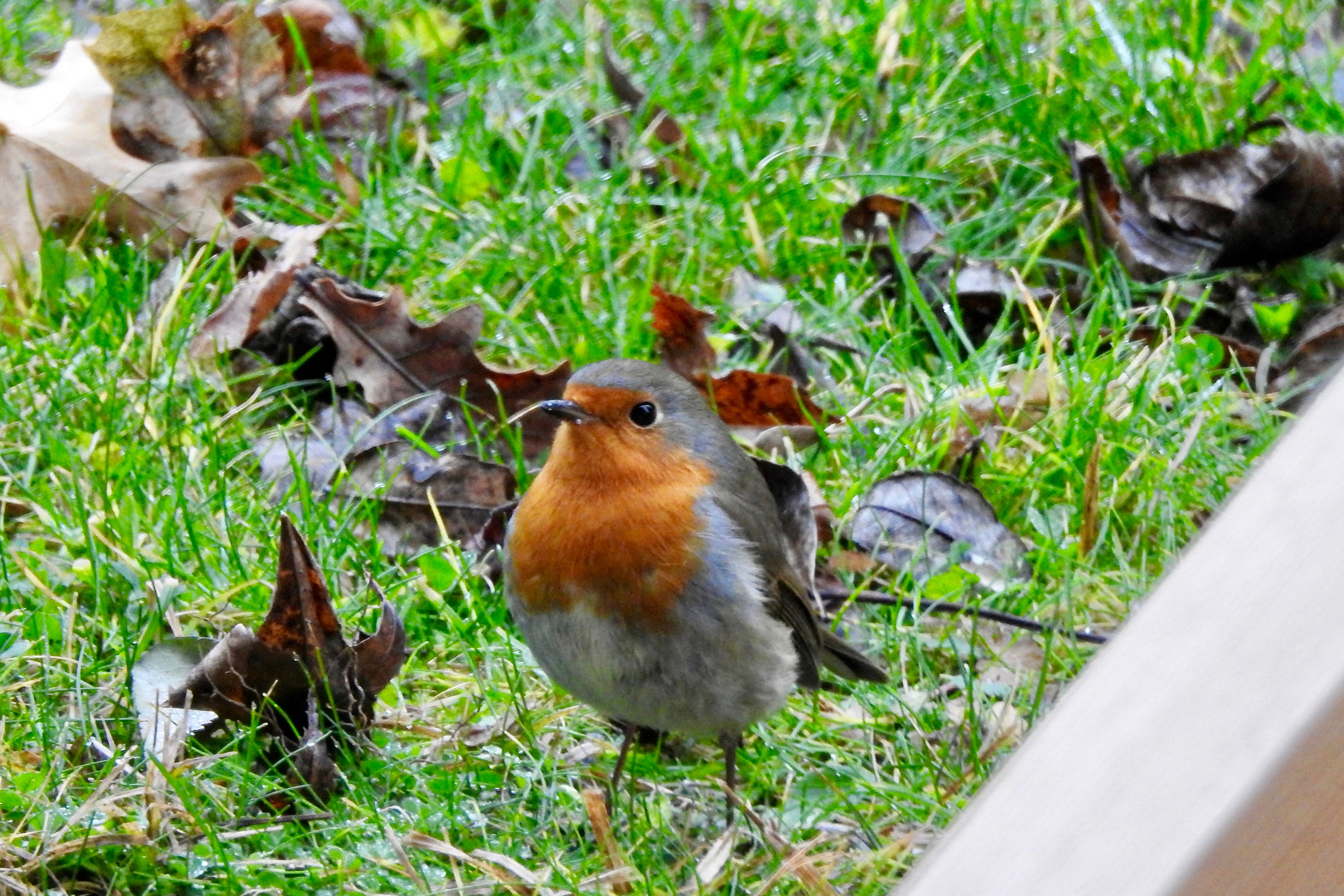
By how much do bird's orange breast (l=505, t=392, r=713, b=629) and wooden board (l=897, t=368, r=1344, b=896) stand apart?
1.83 metres

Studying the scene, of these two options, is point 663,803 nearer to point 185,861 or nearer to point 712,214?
point 185,861

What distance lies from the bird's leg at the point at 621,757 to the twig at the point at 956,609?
606mm

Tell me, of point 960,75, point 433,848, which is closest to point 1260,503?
point 433,848

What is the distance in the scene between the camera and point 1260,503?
1.13m

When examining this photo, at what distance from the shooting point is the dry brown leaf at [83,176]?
4242 millimetres

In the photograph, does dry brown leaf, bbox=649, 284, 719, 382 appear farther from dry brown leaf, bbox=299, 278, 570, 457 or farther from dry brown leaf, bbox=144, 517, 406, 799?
dry brown leaf, bbox=144, 517, 406, 799

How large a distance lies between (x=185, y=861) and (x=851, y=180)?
2.93 m

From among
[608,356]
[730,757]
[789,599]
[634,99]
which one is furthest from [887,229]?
[730,757]

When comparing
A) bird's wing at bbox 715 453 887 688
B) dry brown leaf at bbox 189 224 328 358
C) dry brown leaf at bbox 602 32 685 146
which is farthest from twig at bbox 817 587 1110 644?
dry brown leaf at bbox 602 32 685 146

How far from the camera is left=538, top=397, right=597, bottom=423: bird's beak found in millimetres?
Result: 2982

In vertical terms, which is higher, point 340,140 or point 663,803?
point 340,140

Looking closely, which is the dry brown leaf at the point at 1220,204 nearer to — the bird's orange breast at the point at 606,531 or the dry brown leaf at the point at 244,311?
the bird's orange breast at the point at 606,531

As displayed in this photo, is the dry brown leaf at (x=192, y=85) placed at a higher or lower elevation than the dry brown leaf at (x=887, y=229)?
higher

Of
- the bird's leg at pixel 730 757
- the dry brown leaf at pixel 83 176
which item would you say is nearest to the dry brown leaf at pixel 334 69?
the dry brown leaf at pixel 83 176
